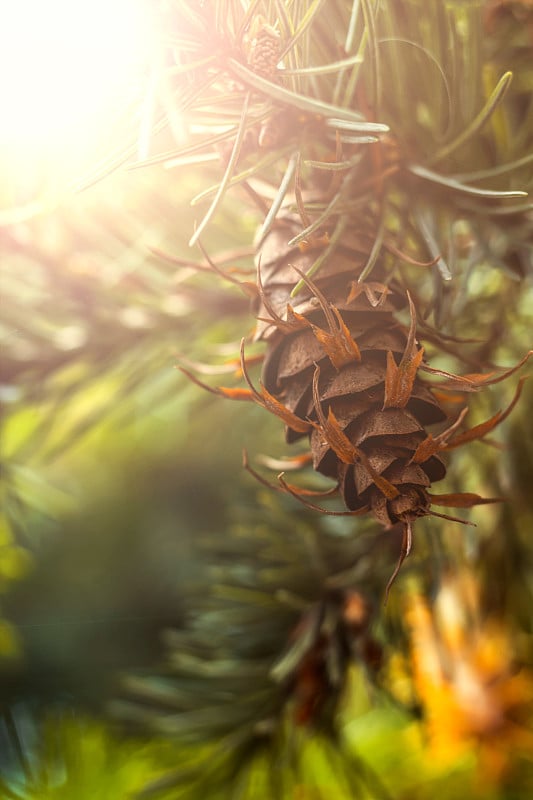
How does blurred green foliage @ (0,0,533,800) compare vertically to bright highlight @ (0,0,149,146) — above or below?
below

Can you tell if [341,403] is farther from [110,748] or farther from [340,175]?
[110,748]

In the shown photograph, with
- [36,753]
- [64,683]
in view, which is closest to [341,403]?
[36,753]

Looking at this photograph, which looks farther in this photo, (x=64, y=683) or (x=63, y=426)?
(x=64, y=683)

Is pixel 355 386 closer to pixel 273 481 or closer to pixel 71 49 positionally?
pixel 71 49

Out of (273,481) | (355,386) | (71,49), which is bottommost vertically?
(273,481)

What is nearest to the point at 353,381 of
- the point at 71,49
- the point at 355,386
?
the point at 355,386

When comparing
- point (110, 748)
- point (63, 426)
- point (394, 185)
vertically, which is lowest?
point (110, 748)

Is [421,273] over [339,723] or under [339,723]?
over

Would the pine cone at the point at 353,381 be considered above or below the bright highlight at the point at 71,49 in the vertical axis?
below

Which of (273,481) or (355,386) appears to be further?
(273,481)

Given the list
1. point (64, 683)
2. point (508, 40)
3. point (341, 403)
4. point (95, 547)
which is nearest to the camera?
point (341, 403)

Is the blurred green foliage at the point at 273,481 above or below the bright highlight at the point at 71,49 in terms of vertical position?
below
